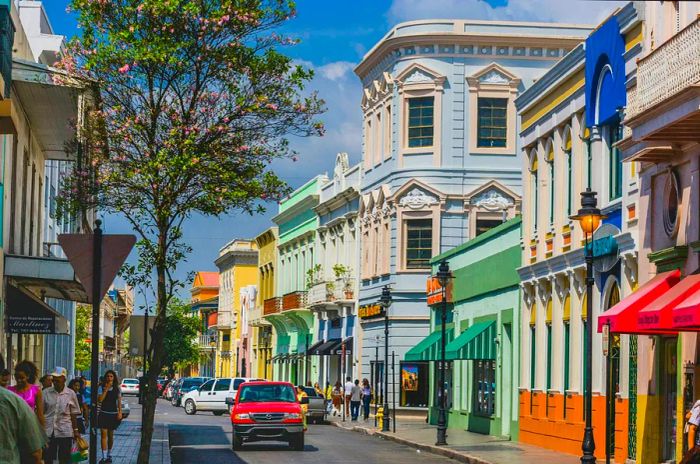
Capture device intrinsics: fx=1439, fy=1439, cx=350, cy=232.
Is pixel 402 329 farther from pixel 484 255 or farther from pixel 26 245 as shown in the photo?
pixel 26 245

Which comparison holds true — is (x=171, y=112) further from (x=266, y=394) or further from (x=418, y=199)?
(x=418, y=199)

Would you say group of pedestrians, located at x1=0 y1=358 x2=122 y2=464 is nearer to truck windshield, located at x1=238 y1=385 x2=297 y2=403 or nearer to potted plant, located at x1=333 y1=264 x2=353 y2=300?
truck windshield, located at x1=238 y1=385 x2=297 y2=403

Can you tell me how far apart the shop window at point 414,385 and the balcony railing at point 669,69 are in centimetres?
3072

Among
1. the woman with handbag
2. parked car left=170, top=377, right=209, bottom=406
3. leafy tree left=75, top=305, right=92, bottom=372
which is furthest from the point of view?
leafy tree left=75, top=305, right=92, bottom=372

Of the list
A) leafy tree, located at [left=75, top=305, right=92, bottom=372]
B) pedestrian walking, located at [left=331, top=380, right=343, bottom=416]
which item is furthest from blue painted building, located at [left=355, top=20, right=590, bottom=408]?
leafy tree, located at [left=75, top=305, right=92, bottom=372]

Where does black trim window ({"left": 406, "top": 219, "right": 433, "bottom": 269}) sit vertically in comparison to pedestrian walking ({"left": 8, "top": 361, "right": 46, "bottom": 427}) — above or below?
above

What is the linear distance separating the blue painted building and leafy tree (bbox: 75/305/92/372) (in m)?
33.1

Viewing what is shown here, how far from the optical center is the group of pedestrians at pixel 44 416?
8445 mm

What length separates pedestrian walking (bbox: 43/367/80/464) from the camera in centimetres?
2064

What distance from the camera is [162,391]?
287 ft

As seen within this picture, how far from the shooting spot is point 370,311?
57.5 m

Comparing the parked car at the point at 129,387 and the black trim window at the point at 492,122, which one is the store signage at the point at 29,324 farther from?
the parked car at the point at 129,387

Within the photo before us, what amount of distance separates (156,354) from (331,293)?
42.3 meters

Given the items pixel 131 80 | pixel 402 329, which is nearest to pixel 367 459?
pixel 131 80
